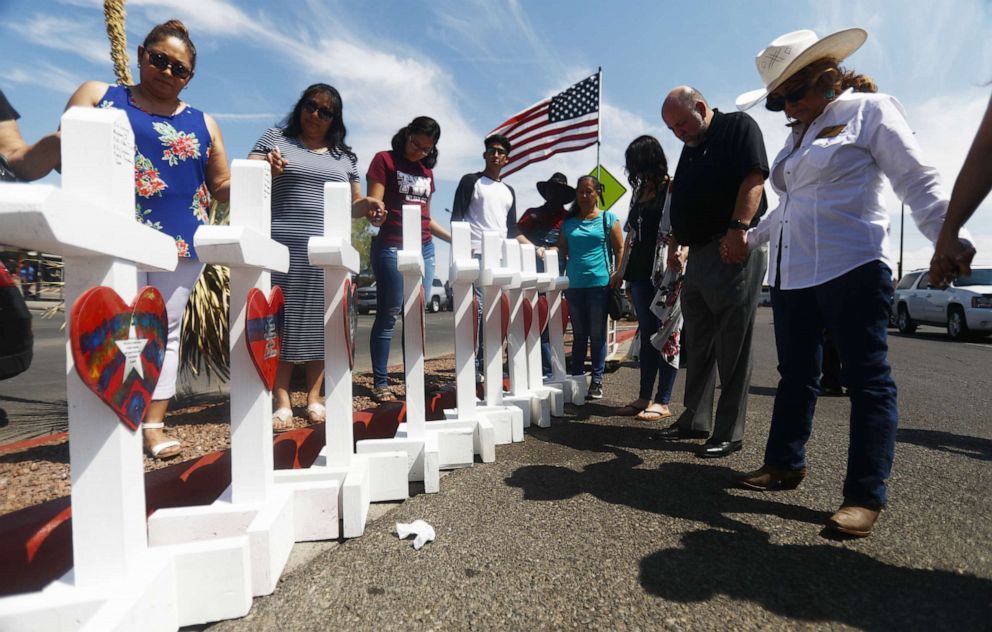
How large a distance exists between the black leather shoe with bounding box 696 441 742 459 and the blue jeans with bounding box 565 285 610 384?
1693 millimetres

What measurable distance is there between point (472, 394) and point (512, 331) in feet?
2.86

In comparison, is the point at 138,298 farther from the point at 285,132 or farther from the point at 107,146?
the point at 285,132

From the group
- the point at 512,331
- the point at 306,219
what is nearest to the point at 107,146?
the point at 306,219

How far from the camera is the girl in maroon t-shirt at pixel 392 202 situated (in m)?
3.79

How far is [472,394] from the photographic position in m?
3.00

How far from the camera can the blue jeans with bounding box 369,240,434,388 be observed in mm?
3787

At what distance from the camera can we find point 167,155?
244cm

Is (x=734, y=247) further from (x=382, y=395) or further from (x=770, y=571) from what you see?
(x=382, y=395)

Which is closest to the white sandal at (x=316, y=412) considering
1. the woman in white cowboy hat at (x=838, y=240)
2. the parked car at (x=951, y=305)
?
the woman in white cowboy hat at (x=838, y=240)

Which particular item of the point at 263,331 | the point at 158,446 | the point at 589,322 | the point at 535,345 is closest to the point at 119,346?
the point at 263,331

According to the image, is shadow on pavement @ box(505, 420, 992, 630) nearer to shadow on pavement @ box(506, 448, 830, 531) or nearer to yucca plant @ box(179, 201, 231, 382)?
shadow on pavement @ box(506, 448, 830, 531)

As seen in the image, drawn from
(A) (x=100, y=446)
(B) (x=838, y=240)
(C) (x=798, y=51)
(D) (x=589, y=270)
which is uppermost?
(C) (x=798, y=51)

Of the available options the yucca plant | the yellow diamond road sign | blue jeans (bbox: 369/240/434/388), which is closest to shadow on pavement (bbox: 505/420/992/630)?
blue jeans (bbox: 369/240/434/388)

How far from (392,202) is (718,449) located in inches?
102
